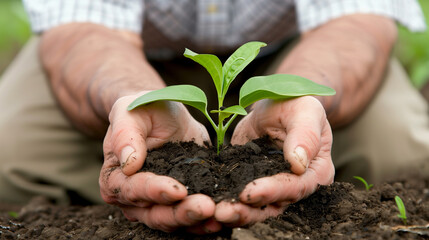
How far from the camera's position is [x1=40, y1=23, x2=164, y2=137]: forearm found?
198 centimetres

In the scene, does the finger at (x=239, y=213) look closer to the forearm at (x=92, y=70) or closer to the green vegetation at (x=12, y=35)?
the forearm at (x=92, y=70)

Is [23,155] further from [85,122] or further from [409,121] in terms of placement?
[409,121]

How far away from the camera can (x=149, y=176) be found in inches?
49.4

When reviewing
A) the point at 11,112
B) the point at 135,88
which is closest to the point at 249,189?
the point at 135,88

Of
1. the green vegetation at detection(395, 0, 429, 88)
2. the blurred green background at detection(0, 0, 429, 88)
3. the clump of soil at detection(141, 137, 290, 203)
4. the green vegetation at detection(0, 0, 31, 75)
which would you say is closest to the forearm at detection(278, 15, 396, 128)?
the clump of soil at detection(141, 137, 290, 203)

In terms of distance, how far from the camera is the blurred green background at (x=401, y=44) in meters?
4.71

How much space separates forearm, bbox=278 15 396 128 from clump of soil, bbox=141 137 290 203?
2.19ft

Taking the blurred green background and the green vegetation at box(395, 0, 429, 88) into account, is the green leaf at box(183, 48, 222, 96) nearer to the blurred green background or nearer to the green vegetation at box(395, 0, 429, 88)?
the blurred green background

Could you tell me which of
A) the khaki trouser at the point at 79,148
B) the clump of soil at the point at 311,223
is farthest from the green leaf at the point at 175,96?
the khaki trouser at the point at 79,148

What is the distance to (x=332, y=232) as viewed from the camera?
1.33m

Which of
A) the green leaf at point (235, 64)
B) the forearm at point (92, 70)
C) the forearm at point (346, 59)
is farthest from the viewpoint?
the forearm at point (346, 59)

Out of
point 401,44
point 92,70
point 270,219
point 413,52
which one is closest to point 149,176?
point 270,219

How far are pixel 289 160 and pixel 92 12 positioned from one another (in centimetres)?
185

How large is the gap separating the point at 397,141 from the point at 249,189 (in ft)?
5.77
